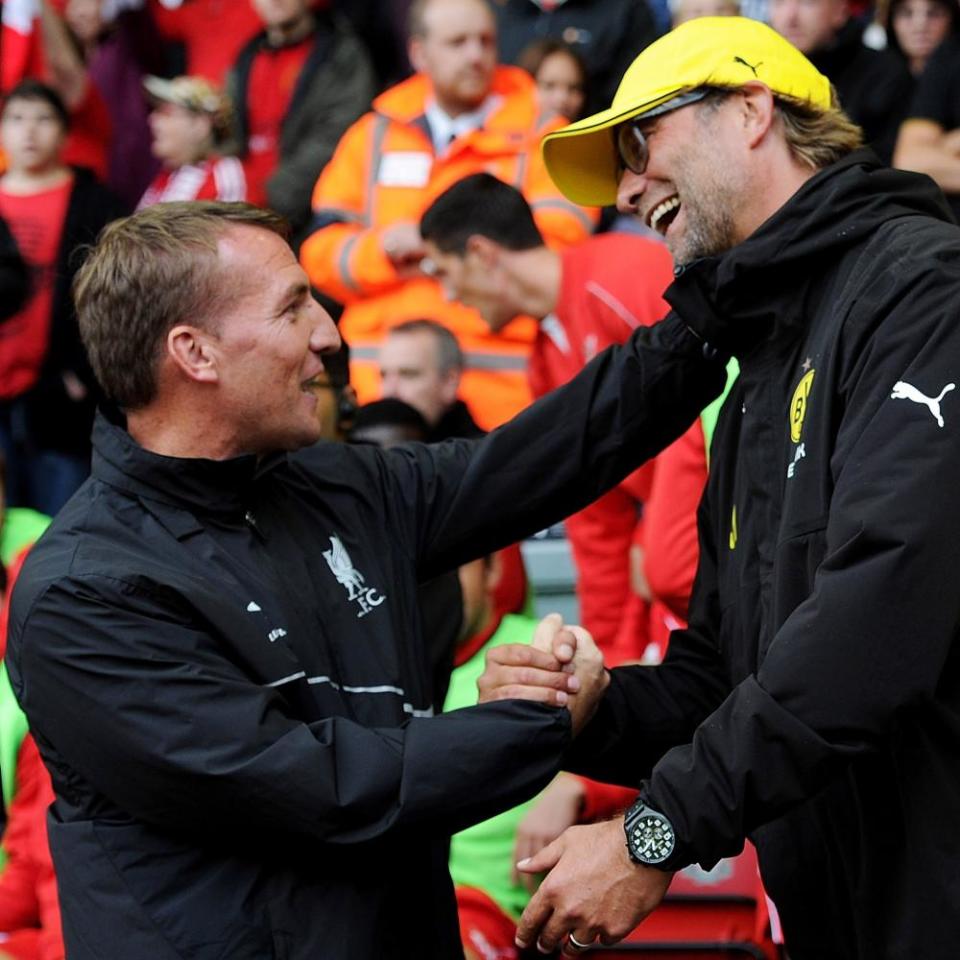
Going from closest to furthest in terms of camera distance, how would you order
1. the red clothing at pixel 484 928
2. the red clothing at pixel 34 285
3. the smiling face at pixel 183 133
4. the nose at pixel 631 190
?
the nose at pixel 631 190, the red clothing at pixel 484 928, the red clothing at pixel 34 285, the smiling face at pixel 183 133

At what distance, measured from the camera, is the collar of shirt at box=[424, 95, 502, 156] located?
22.6ft

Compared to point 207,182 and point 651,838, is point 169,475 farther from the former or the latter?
point 207,182

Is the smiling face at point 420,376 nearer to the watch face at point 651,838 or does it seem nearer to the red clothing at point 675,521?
the red clothing at point 675,521

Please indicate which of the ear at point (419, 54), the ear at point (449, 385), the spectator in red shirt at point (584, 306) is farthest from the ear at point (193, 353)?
the ear at point (419, 54)

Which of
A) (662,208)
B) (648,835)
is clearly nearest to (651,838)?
(648,835)

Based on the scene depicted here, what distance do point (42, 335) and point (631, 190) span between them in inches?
181

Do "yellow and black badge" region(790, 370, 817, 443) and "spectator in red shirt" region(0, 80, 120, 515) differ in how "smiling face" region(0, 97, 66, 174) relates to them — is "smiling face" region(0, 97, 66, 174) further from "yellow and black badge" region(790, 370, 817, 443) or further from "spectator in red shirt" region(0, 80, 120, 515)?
"yellow and black badge" region(790, 370, 817, 443)

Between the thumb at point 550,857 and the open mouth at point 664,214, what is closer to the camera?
the thumb at point 550,857

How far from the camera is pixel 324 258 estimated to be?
696 cm

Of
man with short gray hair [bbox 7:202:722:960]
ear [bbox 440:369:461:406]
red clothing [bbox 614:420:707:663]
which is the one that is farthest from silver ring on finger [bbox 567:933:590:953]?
ear [bbox 440:369:461:406]

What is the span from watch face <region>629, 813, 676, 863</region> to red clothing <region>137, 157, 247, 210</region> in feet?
18.4

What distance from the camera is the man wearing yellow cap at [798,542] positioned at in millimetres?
2602

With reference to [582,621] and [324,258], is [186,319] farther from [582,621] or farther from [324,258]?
[324,258]

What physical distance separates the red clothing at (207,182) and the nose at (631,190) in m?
4.76
